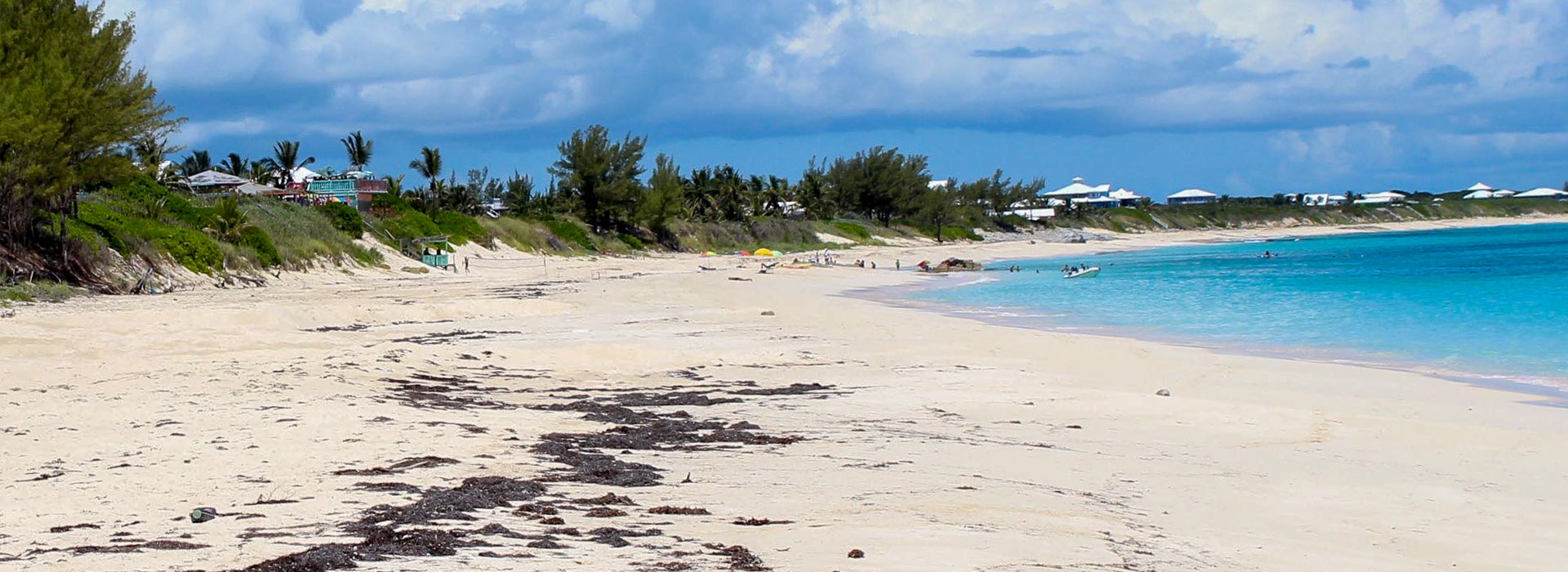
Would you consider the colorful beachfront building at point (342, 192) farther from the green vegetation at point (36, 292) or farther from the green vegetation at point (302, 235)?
the green vegetation at point (36, 292)

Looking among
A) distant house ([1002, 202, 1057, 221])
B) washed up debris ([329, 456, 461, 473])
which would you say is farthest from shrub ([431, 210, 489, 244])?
distant house ([1002, 202, 1057, 221])

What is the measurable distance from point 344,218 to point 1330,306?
1221 inches

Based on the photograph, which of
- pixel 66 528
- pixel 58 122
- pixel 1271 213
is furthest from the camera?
pixel 1271 213

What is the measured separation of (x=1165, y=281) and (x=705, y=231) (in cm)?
3319

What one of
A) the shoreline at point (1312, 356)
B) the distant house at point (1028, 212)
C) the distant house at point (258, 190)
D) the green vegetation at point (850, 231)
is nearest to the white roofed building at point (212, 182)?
the distant house at point (258, 190)

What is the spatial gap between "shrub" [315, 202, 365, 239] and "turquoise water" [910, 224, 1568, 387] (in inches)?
757

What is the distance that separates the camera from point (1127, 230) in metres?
125

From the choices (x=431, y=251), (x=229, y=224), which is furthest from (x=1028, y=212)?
(x=229, y=224)

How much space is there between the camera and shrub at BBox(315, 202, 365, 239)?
44.2 metres

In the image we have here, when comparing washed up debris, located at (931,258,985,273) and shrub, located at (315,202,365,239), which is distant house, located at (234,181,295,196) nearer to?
shrub, located at (315,202,365,239)

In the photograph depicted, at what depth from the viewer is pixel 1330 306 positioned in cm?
3341

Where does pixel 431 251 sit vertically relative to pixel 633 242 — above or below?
above

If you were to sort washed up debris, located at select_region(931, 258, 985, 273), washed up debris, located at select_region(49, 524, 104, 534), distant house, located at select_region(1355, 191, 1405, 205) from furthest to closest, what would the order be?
1. distant house, located at select_region(1355, 191, 1405, 205)
2. washed up debris, located at select_region(931, 258, 985, 273)
3. washed up debris, located at select_region(49, 524, 104, 534)

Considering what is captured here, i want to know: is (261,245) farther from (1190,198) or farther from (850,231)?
(1190,198)
